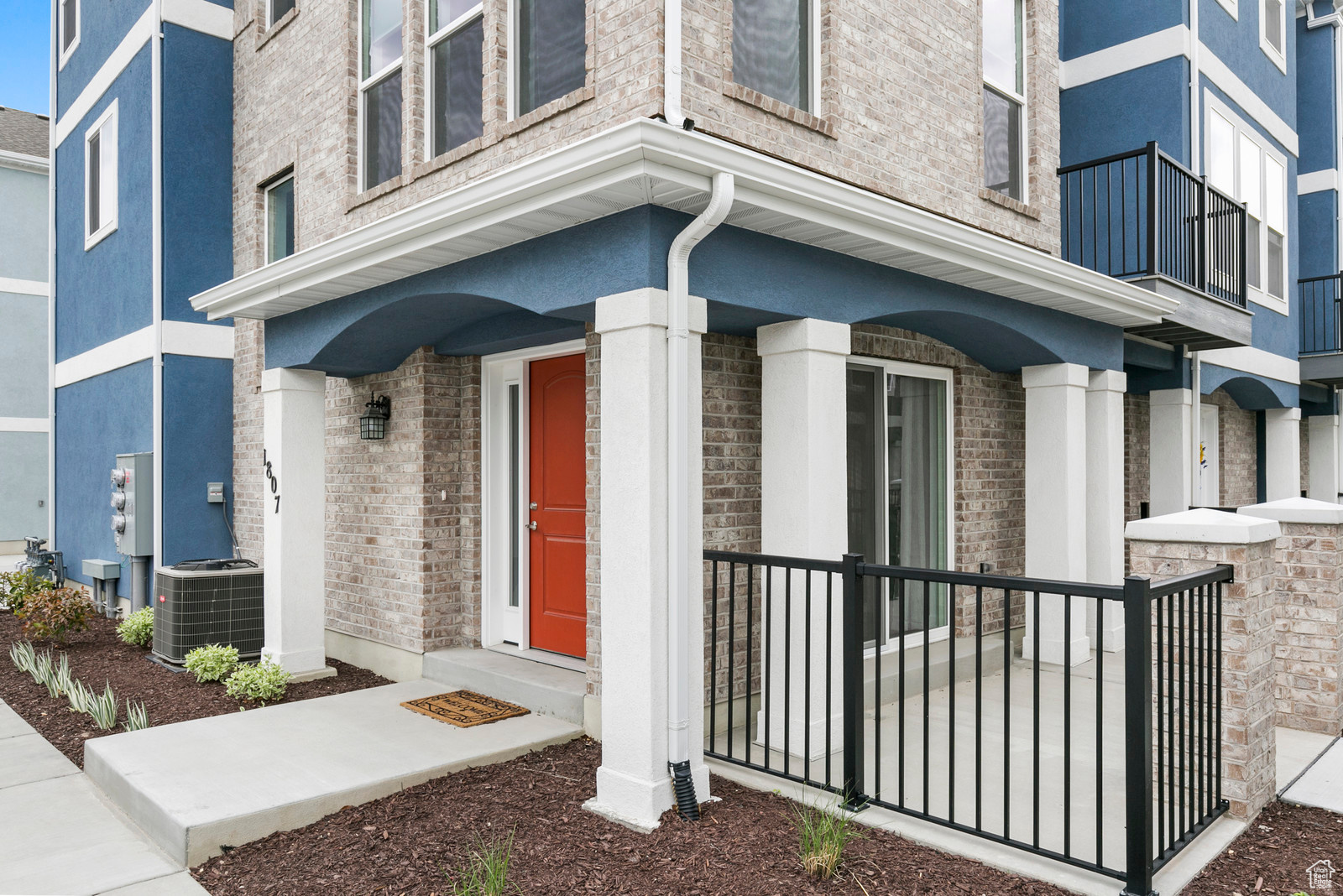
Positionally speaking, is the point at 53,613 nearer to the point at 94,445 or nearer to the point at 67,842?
the point at 94,445

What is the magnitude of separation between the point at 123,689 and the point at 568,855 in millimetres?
4400

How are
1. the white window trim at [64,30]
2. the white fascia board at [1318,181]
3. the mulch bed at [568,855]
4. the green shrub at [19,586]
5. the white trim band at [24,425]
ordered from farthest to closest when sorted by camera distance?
the white trim band at [24,425]
the white fascia board at [1318,181]
the white window trim at [64,30]
the green shrub at [19,586]
the mulch bed at [568,855]

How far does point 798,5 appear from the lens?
16.6 ft

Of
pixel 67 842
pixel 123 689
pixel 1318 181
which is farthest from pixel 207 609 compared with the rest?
pixel 1318 181

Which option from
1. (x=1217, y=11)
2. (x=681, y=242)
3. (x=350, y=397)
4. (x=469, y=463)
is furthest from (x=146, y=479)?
(x=1217, y=11)

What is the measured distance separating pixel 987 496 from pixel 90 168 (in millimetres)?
10344

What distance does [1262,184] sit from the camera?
394 inches

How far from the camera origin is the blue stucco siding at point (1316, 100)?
40.7 ft

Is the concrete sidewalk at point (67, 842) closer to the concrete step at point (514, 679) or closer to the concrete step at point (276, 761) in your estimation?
the concrete step at point (276, 761)

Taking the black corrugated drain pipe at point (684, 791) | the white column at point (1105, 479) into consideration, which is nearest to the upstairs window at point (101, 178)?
the black corrugated drain pipe at point (684, 791)

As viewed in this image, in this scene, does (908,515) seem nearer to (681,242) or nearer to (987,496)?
(987,496)

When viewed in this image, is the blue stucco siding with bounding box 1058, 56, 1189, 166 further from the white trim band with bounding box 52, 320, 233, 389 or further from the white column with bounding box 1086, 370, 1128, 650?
the white trim band with bounding box 52, 320, 233, 389

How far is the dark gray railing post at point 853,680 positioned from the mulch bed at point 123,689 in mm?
3946

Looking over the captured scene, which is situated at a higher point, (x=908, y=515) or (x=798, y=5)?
(x=798, y=5)
